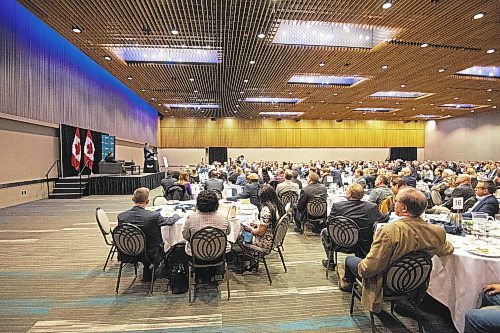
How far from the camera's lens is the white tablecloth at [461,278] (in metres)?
2.97

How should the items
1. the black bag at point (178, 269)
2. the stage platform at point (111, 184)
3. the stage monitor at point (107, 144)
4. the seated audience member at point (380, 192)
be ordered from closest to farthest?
1. the black bag at point (178, 269)
2. the seated audience member at point (380, 192)
3. the stage platform at point (111, 184)
4. the stage monitor at point (107, 144)

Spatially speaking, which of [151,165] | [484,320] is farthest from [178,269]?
[151,165]

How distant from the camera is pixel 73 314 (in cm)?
384

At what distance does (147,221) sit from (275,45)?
291 inches

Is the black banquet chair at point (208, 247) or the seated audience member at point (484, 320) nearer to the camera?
the seated audience member at point (484, 320)

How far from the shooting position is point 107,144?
18062 mm

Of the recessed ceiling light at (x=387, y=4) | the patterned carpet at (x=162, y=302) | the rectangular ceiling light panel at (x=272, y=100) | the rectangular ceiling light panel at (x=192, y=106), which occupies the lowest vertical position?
the patterned carpet at (x=162, y=302)

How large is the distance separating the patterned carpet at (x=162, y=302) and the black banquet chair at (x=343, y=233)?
1.76 ft

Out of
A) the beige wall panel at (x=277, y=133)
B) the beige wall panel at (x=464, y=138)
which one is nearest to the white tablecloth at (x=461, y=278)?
the beige wall panel at (x=464, y=138)

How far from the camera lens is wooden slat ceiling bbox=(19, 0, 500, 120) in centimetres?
747

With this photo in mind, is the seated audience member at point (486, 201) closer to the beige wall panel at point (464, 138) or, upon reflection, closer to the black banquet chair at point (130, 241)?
the black banquet chair at point (130, 241)

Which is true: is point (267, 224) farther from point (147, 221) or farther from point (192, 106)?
point (192, 106)

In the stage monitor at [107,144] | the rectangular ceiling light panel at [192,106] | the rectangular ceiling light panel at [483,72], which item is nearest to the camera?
the rectangular ceiling light panel at [483,72]

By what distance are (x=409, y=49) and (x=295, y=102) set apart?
440 inches
